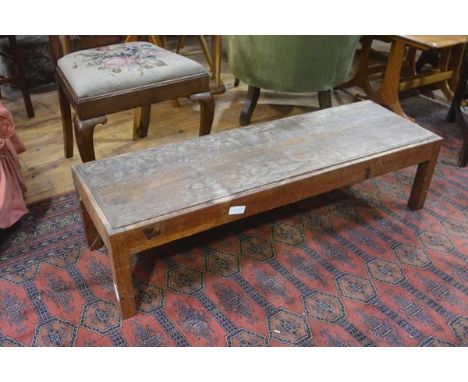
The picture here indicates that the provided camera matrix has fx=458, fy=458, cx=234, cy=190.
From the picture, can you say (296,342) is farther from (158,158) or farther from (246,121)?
(246,121)

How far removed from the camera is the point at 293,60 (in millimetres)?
2252

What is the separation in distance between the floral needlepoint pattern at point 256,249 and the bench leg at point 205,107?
0.63m

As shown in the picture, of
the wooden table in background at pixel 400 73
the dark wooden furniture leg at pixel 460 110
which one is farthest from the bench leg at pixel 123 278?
the wooden table in background at pixel 400 73

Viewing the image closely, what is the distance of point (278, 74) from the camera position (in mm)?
2328

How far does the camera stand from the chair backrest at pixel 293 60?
7.30ft

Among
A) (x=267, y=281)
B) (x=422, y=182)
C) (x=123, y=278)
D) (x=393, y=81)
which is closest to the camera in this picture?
(x=123, y=278)

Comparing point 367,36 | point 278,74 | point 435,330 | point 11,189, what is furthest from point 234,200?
point 367,36

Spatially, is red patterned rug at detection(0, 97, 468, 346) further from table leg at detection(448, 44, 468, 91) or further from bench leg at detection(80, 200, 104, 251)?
table leg at detection(448, 44, 468, 91)

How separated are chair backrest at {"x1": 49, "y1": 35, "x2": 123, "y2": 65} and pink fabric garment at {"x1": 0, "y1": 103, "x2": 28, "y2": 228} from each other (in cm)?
56

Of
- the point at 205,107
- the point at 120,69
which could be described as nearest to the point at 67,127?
the point at 120,69

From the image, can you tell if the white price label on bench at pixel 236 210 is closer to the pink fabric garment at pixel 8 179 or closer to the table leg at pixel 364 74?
the pink fabric garment at pixel 8 179

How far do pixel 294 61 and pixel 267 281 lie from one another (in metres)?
1.19

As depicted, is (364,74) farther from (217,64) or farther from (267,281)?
(267,281)

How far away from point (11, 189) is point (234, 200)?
2.97 feet
